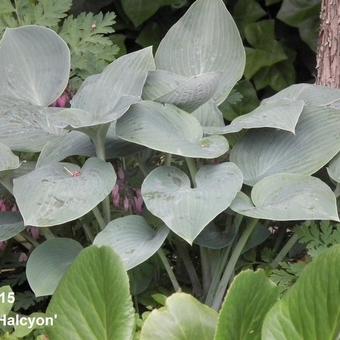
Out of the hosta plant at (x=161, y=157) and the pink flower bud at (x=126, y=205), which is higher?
the hosta plant at (x=161, y=157)

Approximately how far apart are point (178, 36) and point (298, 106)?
418 millimetres

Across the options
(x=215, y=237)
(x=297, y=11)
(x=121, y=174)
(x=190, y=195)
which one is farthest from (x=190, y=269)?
(x=297, y=11)

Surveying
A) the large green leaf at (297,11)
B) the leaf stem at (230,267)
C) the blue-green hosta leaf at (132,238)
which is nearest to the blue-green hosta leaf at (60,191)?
the blue-green hosta leaf at (132,238)

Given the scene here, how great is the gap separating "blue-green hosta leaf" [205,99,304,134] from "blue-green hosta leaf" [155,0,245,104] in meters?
0.19

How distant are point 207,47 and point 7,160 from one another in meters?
0.62

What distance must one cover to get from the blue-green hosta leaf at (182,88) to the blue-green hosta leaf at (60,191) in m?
0.23

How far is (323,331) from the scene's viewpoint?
135cm

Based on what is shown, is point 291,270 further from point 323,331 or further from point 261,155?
point 323,331

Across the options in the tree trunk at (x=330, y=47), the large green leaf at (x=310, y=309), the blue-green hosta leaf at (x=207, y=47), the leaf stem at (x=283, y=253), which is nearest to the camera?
the large green leaf at (x=310, y=309)

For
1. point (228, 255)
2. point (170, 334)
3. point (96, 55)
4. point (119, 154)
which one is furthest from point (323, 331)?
point (96, 55)

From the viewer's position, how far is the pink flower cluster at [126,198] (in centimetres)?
195

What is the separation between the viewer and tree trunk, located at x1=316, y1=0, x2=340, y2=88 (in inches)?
85.7

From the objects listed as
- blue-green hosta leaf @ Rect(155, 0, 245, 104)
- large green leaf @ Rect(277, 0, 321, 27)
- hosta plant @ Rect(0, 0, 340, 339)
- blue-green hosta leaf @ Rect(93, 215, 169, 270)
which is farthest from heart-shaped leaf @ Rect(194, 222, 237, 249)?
large green leaf @ Rect(277, 0, 321, 27)

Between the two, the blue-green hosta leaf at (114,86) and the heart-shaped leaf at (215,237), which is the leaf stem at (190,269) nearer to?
the heart-shaped leaf at (215,237)
